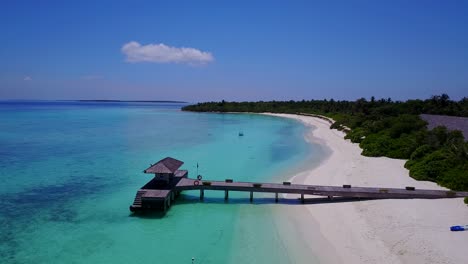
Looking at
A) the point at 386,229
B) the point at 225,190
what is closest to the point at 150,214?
the point at 225,190

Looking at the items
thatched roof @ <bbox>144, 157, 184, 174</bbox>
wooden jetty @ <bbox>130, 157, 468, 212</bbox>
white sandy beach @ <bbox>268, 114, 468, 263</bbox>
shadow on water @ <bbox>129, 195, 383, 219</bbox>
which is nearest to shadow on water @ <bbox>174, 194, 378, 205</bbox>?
shadow on water @ <bbox>129, 195, 383, 219</bbox>

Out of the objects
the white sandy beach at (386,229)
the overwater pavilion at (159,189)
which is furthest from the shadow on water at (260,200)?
the overwater pavilion at (159,189)

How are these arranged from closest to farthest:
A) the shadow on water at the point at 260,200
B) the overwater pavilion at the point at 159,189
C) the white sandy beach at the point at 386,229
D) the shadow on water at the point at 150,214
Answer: the white sandy beach at the point at 386,229 → the shadow on water at the point at 150,214 → the overwater pavilion at the point at 159,189 → the shadow on water at the point at 260,200

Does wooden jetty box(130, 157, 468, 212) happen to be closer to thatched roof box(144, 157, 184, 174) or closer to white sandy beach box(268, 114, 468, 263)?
thatched roof box(144, 157, 184, 174)

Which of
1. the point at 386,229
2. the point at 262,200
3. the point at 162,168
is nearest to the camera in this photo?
the point at 386,229

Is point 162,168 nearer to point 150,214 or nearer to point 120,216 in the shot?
point 150,214

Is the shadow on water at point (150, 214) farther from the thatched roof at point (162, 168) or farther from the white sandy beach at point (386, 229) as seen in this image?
the white sandy beach at point (386, 229)

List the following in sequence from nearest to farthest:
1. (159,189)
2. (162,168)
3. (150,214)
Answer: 1. (150,214)
2. (159,189)
3. (162,168)

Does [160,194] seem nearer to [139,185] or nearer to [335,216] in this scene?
[139,185]
